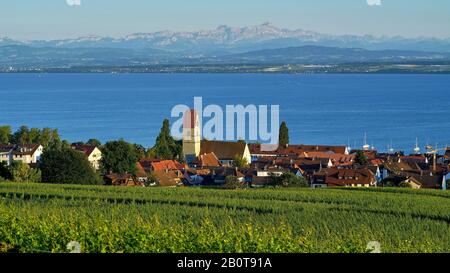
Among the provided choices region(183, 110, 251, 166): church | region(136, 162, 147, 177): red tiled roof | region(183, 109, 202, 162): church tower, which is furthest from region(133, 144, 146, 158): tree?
region(183, 109, 202, 162): church tower

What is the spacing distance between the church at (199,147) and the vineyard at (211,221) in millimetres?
30376

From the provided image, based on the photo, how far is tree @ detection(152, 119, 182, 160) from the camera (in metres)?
48.8

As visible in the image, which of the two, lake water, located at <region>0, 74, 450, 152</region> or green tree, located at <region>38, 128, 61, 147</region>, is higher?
green tree, located at <region>38, 128, 61, 147</region>

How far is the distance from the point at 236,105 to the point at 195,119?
55.4 meters

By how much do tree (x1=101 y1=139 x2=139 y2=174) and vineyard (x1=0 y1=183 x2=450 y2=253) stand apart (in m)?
17.4

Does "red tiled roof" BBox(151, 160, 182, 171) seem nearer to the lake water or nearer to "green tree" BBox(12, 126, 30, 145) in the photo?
"green tree" BBox(12, 126, 30, 145)

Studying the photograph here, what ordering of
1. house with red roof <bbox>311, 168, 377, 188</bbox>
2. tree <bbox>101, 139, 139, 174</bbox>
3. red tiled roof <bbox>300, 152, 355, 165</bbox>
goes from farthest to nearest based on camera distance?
red tiled roof <bbox>300, 152, 355, 165</bbox>, tree <bbox>101, 139, 139, 174</bbox>, house with red roof <bbox>311, 168, 377, 188</bbox>

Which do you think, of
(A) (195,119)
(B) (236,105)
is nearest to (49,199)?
(A) (195,119)

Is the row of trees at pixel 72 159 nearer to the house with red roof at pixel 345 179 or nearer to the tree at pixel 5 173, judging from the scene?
the tree at pixel 5 173

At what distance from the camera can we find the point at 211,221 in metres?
12.1

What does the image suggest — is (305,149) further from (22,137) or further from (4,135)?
(4,135)

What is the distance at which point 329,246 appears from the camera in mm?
9195

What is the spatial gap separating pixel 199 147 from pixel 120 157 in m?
15.9
